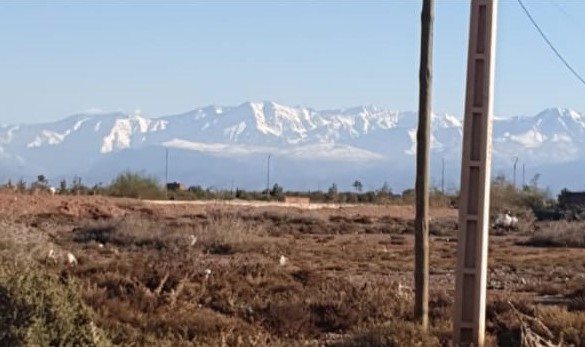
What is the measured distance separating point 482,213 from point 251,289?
8.00 meters

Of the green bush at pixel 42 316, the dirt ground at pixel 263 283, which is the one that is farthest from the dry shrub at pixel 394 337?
the green bush at pixel 42 316

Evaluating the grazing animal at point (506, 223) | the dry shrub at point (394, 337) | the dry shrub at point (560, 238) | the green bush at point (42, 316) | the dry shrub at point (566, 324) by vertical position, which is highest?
the grazing animal at point (506, 223)

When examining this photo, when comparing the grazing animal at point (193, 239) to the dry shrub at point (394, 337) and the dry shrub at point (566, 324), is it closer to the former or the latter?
the dry shrub at point (566, 324)

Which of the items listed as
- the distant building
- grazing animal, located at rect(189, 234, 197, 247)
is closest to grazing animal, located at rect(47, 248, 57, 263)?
grazing animal, located at rect(189, 234, 197, 247)

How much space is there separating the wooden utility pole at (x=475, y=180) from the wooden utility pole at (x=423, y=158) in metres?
1.28

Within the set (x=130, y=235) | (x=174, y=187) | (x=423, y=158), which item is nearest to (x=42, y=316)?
(x=423, y=158)

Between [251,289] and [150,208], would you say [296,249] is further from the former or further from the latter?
[150,208]

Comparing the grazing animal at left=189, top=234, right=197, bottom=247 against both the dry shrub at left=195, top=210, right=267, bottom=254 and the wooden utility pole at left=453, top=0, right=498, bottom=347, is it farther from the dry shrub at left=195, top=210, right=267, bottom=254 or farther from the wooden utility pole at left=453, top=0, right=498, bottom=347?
the wooden utility pole at left=453, top=0, right=498, bottom=347

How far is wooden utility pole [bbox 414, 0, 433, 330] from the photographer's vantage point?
60.3ft

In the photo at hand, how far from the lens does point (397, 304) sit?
21.7 m

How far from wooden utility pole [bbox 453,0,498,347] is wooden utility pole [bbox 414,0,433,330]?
1.28 metres

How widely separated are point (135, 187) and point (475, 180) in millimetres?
83280

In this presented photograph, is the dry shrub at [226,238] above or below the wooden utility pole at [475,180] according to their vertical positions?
below

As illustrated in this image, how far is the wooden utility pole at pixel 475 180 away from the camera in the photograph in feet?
55.0
